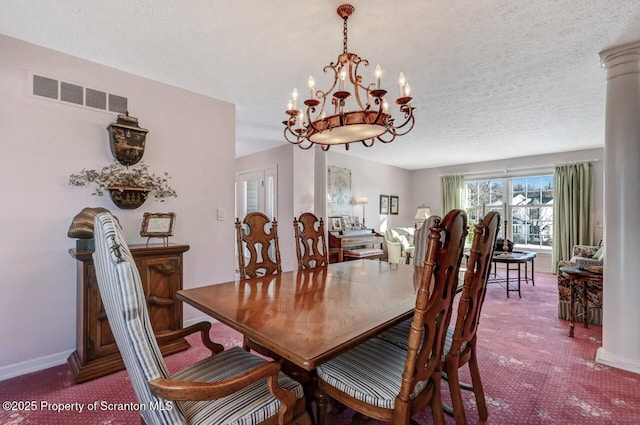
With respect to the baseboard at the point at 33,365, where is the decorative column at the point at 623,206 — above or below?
above

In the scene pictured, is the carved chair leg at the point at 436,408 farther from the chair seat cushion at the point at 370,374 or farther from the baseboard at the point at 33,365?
the baseboard at the point at 33,365

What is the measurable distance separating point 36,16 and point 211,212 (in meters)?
1.88

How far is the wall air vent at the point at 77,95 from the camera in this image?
220 cm

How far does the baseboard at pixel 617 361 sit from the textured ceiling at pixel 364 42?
231 centimetres

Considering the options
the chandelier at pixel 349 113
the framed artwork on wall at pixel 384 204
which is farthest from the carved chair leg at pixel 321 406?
the framed artwork on wall at pixel 384 204

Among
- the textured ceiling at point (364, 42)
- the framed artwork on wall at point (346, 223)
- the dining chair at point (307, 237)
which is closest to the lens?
the textured ceiling at point (364, 42)

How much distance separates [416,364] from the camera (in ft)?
3.54

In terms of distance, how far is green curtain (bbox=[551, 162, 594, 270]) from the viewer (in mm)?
5430

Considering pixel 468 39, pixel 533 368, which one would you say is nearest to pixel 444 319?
pixel 533 368

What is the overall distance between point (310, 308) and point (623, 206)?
2444 mm

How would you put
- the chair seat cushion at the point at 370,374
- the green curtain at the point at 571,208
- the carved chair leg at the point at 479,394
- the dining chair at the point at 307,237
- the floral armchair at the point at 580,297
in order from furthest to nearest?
the green curtain at the point at 571,208 < the floral armchair at the point at 580,297 < the dining chair at the point at 307,237 < the carved chair leg at the point at 479,394 < the chair seat cushion at the point at 370,374

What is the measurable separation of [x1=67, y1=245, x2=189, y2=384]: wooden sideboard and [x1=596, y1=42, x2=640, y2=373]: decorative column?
3.30 m

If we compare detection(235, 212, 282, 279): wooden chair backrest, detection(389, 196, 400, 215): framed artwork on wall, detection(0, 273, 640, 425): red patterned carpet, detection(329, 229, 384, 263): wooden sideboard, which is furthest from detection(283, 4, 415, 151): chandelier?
detection(389, 196, 400, 215): framed artwork on wall

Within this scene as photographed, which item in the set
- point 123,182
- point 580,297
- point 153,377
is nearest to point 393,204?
point 580,297
